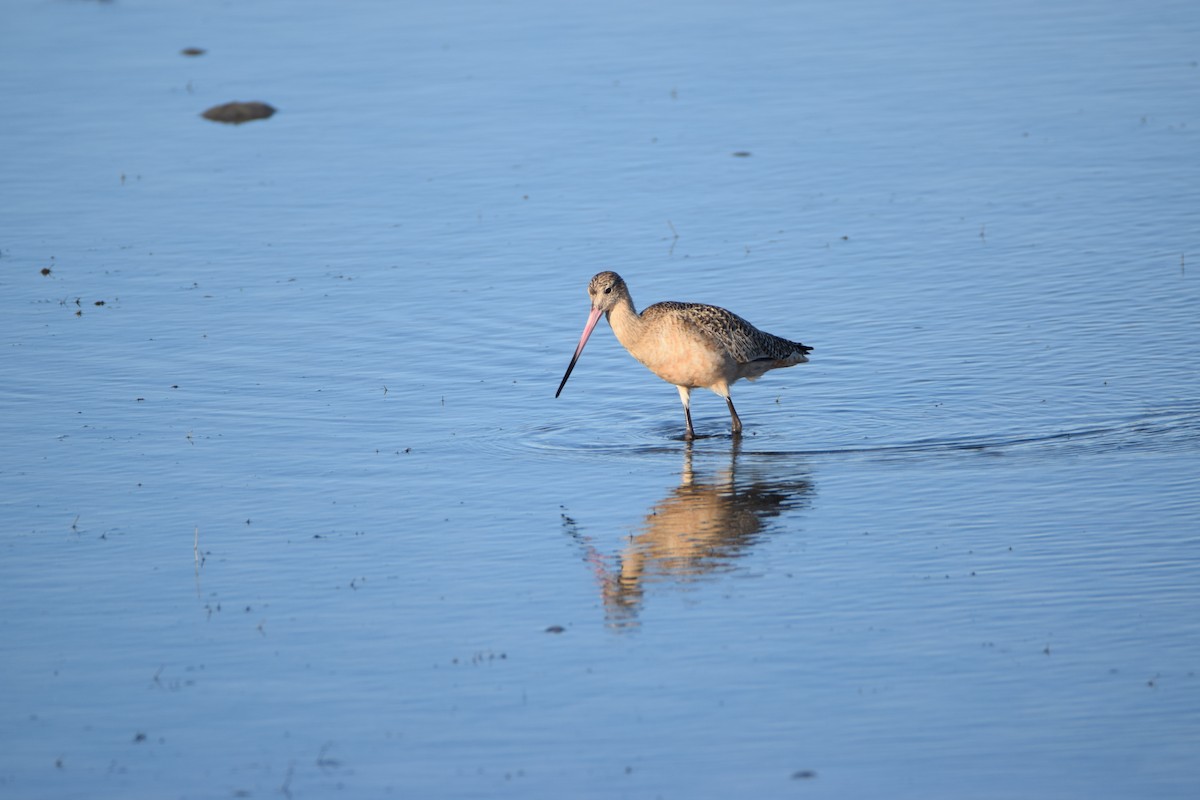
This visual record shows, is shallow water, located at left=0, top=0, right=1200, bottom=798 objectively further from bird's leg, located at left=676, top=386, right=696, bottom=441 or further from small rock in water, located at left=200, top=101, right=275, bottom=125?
small rock in water, located at left=200, top=101, right=275, bottom=125

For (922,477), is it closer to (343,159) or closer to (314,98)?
(343,159)

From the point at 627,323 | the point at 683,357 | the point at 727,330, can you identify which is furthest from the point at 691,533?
the point at 627,323

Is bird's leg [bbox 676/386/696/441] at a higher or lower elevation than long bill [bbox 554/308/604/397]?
lower

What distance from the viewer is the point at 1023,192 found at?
18.2m

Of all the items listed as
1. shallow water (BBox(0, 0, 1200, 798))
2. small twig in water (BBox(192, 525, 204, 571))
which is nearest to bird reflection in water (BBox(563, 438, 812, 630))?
shallow water (BBox(0, 0, 1200, 798))

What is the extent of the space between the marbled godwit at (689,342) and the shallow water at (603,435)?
1.45ft

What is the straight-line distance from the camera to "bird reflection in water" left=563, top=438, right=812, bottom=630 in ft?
30.6

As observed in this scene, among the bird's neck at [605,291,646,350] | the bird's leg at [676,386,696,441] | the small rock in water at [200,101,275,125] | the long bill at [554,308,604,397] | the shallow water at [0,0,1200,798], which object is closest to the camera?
the shallow water at [0,0,1200,798]

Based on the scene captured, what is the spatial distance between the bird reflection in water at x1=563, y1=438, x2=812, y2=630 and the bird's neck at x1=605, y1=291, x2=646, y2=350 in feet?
4.25

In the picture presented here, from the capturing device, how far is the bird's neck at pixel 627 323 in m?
12.4

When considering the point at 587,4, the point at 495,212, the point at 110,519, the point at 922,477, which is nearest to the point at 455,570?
the point at 110,519

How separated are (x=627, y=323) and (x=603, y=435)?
0.90m

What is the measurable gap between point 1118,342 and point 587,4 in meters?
18.3

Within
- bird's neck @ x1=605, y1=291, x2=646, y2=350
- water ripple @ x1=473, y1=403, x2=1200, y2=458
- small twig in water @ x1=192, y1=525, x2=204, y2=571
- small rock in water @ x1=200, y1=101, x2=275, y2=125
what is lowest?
small twig in water @ x1=192, y1=525, x2=204, y2=571
